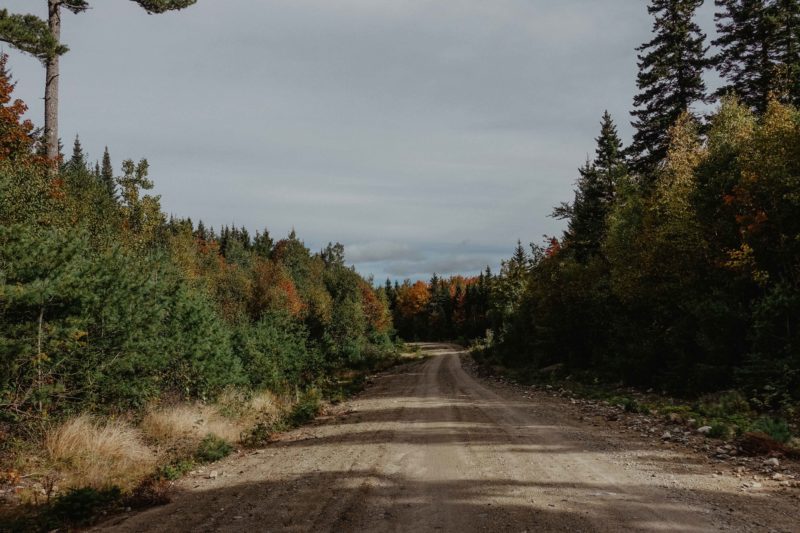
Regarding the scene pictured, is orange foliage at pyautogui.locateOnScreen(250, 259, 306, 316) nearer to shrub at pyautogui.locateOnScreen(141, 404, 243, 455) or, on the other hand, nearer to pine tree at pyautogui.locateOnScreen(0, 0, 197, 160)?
pine tree at pyautogui.locateOnScreen(0, 0, 197, 160)

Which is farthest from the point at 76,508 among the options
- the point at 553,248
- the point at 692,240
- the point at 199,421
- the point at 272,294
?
the point at 272,294

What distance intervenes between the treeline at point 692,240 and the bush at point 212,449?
1339cm

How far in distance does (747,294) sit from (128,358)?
1874 cm

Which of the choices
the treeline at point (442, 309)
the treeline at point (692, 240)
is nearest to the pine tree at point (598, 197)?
the treeline at point (692, 240)

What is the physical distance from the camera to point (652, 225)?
2119cm

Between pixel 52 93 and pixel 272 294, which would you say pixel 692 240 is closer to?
pixel 52 93

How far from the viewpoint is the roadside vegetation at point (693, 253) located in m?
14.1

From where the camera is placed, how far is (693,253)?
1788 cm

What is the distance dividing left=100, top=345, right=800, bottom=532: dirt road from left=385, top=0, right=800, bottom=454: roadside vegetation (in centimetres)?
358

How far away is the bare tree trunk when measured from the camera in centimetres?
1670

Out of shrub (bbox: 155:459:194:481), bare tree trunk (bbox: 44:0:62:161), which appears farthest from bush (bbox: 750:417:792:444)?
bare tree trunk (bbox: 44:0:62:161)

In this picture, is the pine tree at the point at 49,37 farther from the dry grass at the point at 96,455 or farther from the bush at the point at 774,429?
the bush at the point at 774,429

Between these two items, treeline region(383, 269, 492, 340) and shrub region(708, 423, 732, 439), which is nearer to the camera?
shrub region(708, 423, 732, 439)

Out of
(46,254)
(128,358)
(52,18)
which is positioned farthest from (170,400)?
(52,18)
